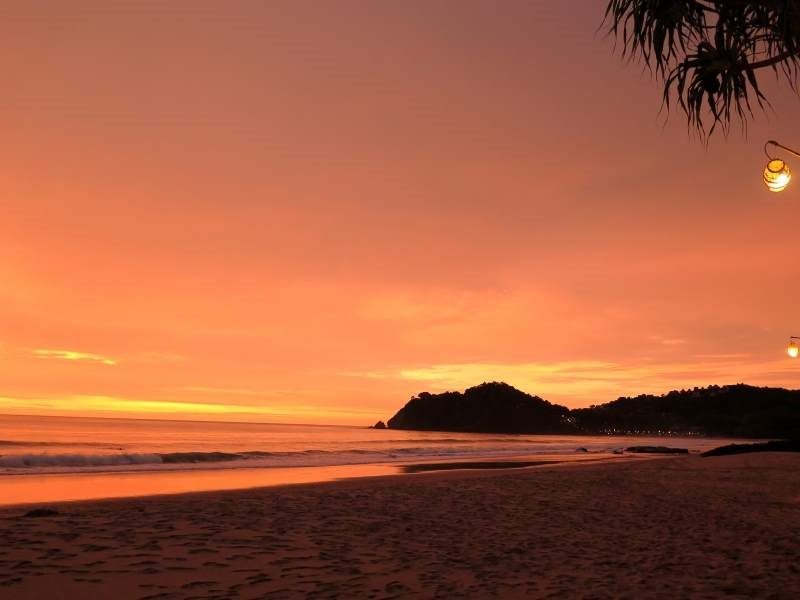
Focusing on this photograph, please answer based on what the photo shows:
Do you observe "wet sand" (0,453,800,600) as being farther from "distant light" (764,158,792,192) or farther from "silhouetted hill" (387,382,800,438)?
"silhouetted hill" (387,382,800,438)

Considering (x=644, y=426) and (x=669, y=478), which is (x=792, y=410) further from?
(x=669, y=478)

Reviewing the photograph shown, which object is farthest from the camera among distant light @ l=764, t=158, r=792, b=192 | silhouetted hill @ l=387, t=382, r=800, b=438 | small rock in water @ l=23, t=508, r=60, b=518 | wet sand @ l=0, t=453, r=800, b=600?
silhouetted hill @ l=387, t=382, r=800, b=438

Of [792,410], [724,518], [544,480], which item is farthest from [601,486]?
[792,410]

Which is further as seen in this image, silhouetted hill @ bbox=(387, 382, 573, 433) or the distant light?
silhouetted hill @ bbox=(387, 382, 573, 433)

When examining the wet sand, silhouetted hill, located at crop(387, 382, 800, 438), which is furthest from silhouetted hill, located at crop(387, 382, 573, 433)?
the wet sand

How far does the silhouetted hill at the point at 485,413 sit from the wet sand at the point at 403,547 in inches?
5999

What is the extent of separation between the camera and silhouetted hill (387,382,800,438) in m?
133

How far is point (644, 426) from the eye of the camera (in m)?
155

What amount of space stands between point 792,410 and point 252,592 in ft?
441

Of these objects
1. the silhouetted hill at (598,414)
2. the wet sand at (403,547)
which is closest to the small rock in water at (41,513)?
the wet sand at (403,547)

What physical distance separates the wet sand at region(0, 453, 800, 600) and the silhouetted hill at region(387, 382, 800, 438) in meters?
123

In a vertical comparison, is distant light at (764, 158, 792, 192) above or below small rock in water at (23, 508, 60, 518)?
above

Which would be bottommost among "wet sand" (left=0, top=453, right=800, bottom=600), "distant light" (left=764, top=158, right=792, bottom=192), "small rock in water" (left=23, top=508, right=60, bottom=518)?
"wet sand" (left=0, top=453, right=800, bottom=600)

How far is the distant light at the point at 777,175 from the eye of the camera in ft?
25.6
